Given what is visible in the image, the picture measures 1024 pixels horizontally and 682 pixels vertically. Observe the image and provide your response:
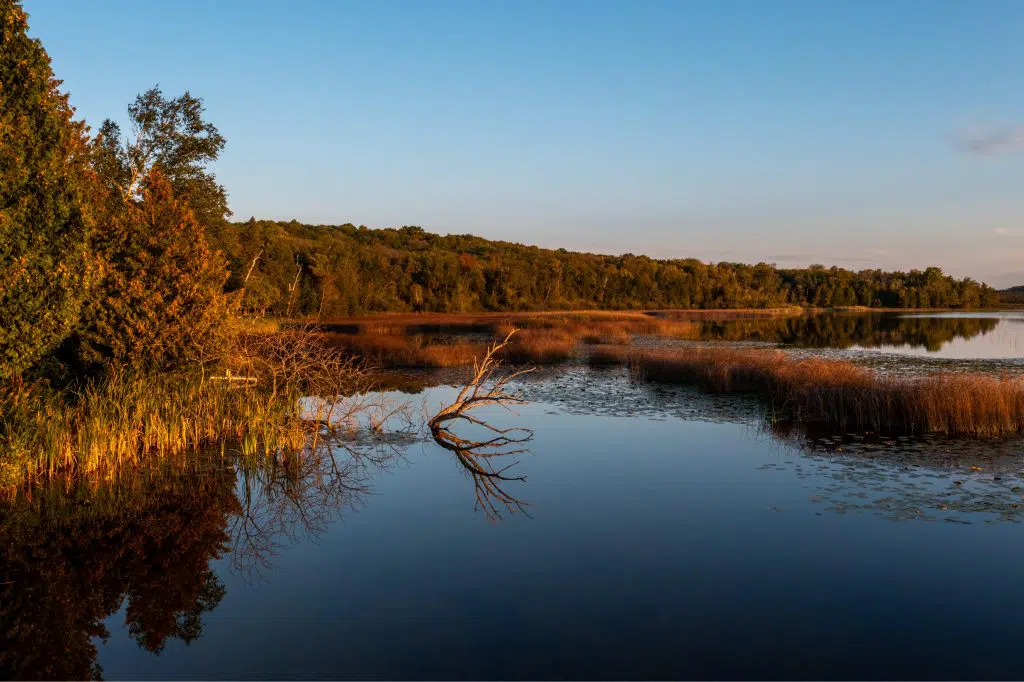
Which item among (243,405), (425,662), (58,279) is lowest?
(425,662)

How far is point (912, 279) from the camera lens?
5344 inches

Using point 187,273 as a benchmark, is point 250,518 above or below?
below

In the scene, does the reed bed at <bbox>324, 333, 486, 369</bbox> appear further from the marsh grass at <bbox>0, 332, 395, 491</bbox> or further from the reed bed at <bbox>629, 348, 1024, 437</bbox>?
the marsh grass at <bbox>0, 332, 395, 491</bbox>

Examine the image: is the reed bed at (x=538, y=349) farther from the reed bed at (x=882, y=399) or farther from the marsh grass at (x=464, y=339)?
the reed bed at (x=882, y=399)

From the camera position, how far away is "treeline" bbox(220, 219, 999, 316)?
206 feet

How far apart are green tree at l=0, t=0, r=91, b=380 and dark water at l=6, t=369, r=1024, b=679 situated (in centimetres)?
279

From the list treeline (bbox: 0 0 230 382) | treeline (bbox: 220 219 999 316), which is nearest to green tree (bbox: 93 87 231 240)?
treeline (bbox: 220 219 999 316)

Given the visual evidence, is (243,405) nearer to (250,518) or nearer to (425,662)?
(250,518)

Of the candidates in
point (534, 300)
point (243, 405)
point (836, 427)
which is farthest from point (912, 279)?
point (243, 405)

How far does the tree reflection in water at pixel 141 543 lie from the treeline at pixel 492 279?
30417 millimetres

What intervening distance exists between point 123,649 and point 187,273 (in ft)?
34.5

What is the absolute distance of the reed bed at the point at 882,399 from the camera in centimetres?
1585

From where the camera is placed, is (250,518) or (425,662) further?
(250,518)

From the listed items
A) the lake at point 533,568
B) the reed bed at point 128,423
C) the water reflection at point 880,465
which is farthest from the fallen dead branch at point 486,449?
the water reflection at point 880,465
